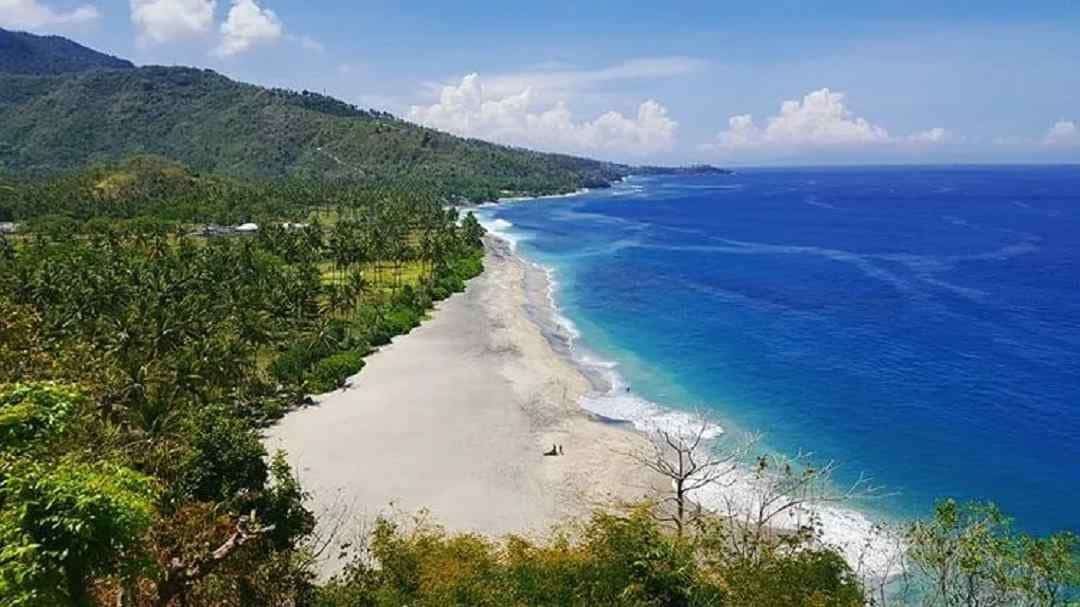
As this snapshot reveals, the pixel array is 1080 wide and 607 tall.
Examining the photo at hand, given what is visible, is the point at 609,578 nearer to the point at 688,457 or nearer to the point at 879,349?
the point at 688,457

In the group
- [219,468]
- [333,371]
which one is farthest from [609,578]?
[333,371]

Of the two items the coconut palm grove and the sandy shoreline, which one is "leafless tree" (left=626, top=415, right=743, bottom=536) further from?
the sandy shoreline

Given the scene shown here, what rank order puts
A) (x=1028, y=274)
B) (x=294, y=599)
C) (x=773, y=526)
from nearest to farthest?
1. (x=294, y=599)
2. (x=773, y=526)
3. (x=1028, y=274)

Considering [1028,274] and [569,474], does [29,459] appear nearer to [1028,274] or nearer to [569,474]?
[569,474]

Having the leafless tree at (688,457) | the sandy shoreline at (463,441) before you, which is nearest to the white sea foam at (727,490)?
the leafless tree at (688,457)

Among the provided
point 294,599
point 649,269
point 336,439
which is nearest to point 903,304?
point 649,269

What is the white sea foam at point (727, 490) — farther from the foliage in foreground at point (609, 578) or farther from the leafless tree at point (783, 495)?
the foliage in foreground at point (609, 578)
